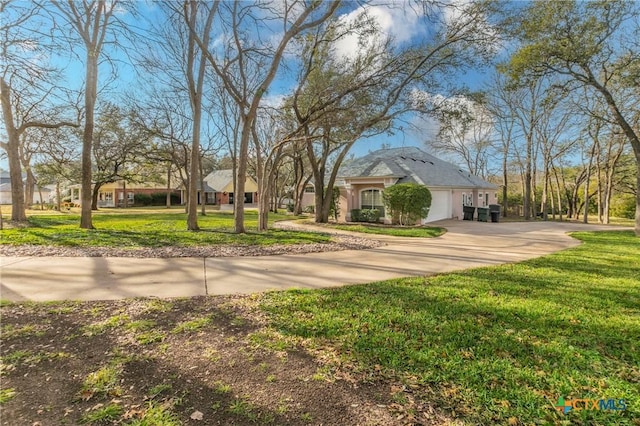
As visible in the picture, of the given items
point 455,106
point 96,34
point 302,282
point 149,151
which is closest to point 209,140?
point 149,151

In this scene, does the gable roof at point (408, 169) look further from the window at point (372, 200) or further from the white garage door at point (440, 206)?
the window at point (372, 200)

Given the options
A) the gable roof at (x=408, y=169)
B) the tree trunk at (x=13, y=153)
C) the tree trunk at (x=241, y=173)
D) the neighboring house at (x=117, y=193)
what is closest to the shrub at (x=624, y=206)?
the gable roof at (x=408, y=169)

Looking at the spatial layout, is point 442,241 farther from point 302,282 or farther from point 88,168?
point 88,168

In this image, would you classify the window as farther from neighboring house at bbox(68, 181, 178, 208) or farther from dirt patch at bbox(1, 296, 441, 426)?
neighboring house at bbox(68, 181, 178, 208)

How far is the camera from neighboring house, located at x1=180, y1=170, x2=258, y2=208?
4528 cm

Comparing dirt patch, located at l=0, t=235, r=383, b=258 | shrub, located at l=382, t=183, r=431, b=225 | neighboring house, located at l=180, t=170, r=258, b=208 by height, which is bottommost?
dirt patch, located at l=0, t=235, r=383, b=258

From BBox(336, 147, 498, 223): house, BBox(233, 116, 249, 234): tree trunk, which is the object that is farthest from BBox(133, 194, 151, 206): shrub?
BBox(233, 116, 249, 234): tree trunk

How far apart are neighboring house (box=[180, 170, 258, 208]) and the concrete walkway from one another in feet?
126

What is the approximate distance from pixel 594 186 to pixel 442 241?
33.0 metres

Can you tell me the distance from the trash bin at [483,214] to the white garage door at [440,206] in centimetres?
184

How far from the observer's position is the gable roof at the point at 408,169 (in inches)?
742

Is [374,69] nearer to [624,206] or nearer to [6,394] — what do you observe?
[6,394]

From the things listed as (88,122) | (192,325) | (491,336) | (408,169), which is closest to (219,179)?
(408,169)

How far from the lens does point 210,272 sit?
586cm
